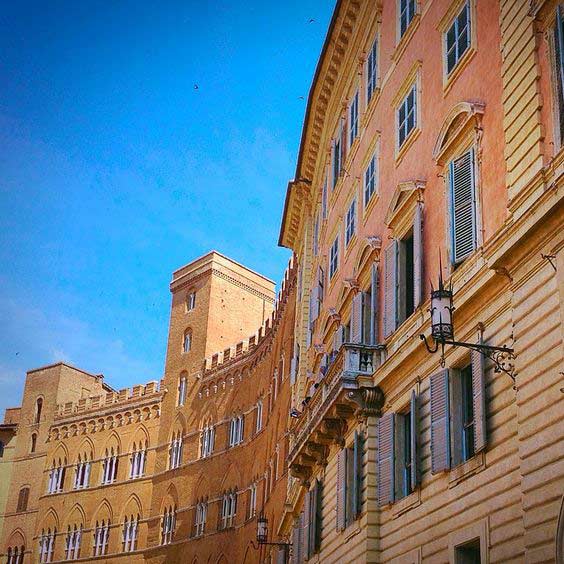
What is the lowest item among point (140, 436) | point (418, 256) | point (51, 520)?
point (418, 256)

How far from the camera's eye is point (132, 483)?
171 ft

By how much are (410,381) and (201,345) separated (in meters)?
36.5

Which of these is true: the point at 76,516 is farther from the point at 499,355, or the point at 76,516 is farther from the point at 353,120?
the point at 499,355

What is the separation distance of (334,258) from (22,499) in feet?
132

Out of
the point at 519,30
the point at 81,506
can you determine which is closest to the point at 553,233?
the point at 519,30

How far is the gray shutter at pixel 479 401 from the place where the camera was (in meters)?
12.3

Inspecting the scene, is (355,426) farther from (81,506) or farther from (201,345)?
(81,506)

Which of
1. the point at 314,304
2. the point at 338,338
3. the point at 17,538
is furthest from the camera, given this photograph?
the point at 17,538

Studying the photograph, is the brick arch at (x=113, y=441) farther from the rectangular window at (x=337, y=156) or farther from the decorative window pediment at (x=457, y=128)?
the decorative window pediment at (x=457, y=128)

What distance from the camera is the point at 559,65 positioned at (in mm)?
11859

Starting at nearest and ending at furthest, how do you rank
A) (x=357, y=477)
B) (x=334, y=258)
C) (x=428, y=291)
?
1. (x=428, y=291)
2. (x=357, y=477)
3. (x=334, y=258)

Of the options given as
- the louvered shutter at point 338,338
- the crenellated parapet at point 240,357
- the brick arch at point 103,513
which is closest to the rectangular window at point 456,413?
the louvered shutter at point 338,338

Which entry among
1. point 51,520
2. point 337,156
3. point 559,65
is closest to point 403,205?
point 559,65

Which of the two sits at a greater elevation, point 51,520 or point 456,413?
point 51,520
